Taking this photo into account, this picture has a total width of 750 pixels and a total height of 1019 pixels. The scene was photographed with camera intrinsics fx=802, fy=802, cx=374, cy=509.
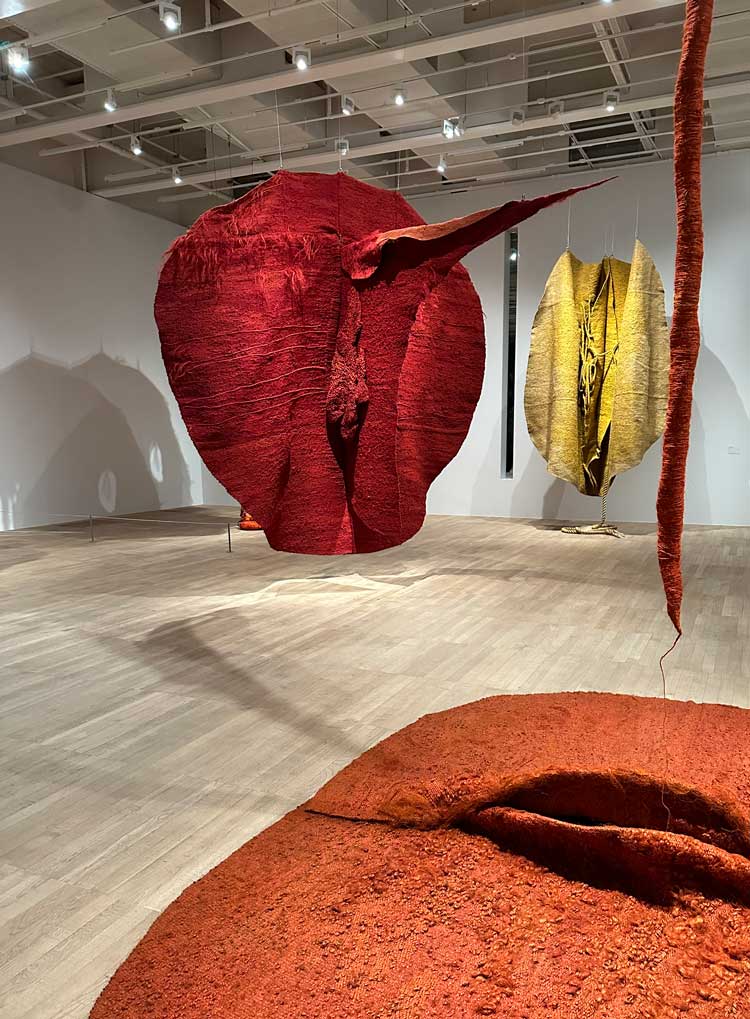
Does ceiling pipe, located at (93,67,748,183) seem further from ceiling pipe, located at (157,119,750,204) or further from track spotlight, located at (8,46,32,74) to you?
track spotlight, located at (8,46,32,74)

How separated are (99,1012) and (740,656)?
2.73m

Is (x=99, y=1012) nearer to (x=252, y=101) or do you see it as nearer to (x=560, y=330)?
(x=560, y=330)

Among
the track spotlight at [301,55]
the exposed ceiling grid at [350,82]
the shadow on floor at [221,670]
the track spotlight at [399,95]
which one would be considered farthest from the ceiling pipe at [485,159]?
the shadow on floor at [221,670]

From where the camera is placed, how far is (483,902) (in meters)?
1.44

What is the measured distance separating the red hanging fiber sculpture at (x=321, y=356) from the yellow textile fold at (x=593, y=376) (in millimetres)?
4819

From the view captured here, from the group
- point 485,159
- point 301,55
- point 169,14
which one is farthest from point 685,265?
point 485,159

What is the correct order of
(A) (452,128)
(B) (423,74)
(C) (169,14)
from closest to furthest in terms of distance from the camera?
(C) (169,14)
(B) (423,74)
(A) (452,128)

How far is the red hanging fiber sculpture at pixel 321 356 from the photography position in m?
1.96

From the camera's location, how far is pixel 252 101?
21.6 ft

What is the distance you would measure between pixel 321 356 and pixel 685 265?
119 centimetres

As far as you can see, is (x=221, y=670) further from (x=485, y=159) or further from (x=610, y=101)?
(x=485, y=159)

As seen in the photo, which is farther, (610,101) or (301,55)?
(610,101)

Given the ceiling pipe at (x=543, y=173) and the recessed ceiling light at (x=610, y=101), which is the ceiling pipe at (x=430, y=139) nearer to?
the recessed ceiling light at (x=610, y=101)

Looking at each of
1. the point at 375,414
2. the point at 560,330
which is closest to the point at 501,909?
the point at 375,414
